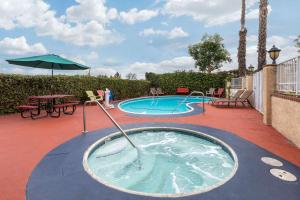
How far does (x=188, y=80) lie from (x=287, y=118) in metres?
18.8

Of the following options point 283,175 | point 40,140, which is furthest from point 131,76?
point 283,175

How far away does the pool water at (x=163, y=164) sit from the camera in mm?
3988

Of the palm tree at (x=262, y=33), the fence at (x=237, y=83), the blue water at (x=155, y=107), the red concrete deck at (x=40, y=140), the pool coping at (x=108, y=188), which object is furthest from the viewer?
the fence at (x=237, y=83)

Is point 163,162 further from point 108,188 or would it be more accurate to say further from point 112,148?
point 108,188

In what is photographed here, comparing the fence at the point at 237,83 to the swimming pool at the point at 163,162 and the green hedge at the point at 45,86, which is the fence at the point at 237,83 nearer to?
the green hedge at the point at 45,86

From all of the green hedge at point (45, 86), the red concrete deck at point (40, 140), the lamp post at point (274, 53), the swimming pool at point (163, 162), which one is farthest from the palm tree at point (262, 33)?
the green hedge at point (45, 86)

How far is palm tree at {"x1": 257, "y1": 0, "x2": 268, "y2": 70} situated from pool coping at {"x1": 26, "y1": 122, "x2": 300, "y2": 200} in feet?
31.7

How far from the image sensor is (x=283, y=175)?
138 inches

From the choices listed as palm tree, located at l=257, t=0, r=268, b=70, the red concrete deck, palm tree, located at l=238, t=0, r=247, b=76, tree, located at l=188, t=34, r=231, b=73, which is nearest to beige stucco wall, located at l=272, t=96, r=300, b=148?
the red concrete deck

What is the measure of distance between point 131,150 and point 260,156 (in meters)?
3.19

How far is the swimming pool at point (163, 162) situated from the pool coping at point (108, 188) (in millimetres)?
159

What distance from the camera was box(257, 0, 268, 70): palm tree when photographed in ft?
40.7

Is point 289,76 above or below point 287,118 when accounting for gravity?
above

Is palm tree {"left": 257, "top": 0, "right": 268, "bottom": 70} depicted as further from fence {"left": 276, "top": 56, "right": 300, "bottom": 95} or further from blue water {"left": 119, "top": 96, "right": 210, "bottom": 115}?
fence {"left": 276, "top": 56, "right": 300, "bottom": 95}
